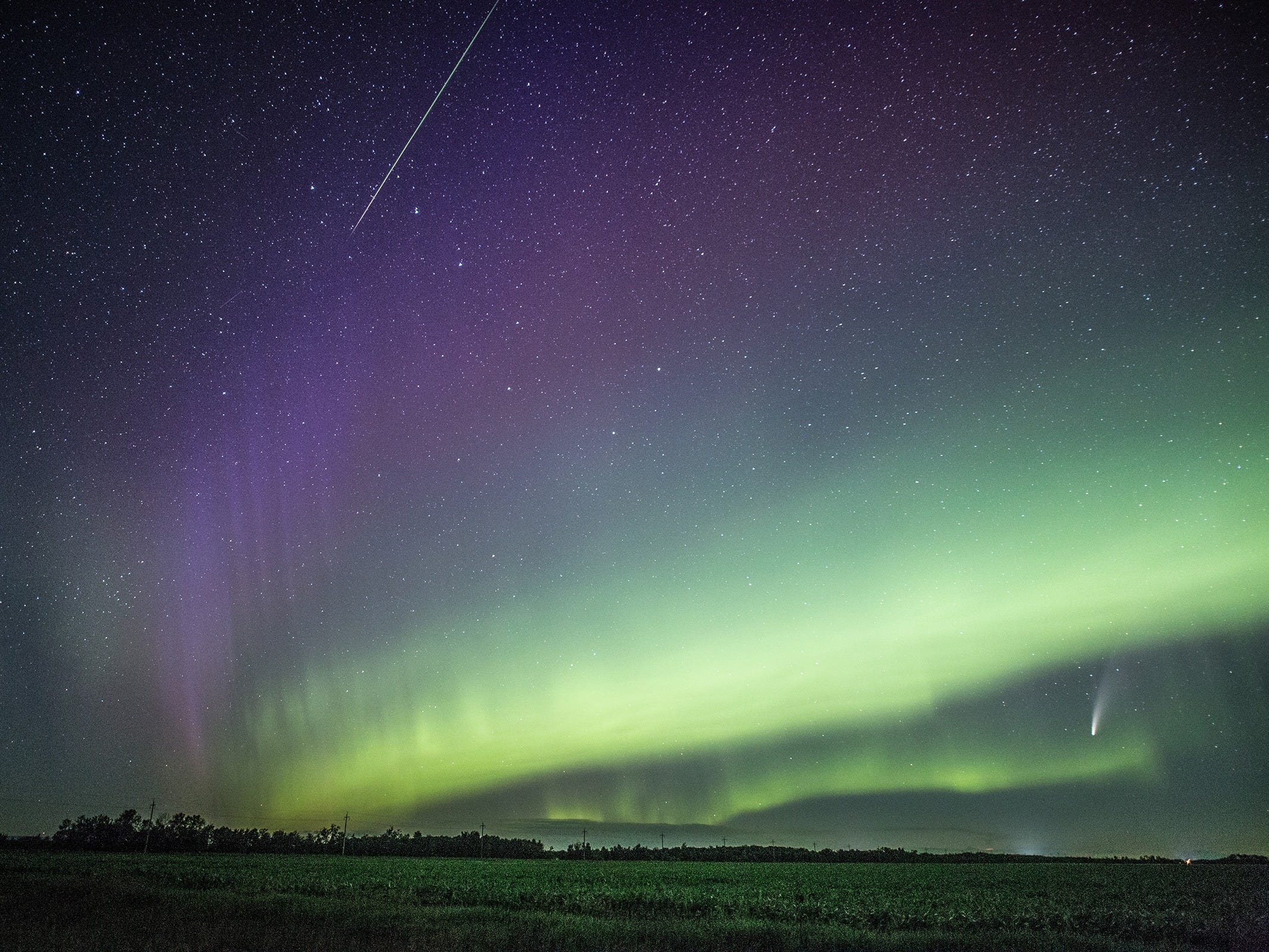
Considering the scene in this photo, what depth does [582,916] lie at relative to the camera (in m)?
18.0

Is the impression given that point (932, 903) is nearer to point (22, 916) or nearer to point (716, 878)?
point (716, 878)

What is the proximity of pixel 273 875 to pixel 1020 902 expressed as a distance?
3080cm

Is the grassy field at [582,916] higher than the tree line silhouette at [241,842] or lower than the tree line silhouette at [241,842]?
higher

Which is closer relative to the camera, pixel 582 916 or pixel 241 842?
pixel 582 916

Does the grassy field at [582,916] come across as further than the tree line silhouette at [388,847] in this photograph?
No

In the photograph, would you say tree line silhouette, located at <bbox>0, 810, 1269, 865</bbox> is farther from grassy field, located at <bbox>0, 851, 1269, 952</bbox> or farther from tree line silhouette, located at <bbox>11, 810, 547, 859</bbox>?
grassy field, located at <bbox>0, 851, 1269, 952</bbox>

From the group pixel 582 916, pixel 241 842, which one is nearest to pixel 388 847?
pixel 241 842

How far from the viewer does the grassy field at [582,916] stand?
13.8 m

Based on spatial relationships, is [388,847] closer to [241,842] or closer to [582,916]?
[241,842]

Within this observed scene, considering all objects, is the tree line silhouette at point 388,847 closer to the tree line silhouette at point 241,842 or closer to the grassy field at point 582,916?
the tree line silhouette at point 241,842

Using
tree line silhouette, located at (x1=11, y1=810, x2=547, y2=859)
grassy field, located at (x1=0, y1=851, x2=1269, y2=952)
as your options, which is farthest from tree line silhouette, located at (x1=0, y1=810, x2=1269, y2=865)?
grassy field, located at (x1=0, y1=851, x2=1269, y2=952)

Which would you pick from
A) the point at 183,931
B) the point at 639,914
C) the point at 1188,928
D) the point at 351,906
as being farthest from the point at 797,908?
the point at 183,931

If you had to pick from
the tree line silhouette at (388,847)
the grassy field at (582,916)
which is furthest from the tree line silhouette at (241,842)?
the grassy field at (582,916)

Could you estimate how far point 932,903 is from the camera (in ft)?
77.2
